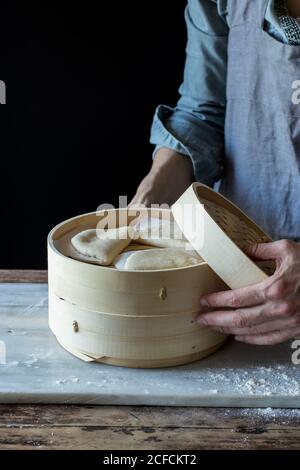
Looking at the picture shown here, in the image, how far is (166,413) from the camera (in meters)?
0.97

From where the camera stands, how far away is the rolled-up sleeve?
1.55 metres

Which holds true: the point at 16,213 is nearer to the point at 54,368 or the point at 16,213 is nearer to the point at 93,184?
the point at 93,184

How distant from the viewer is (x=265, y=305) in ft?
3.38

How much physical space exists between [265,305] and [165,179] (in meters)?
0.55

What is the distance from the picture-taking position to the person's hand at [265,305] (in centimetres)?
101

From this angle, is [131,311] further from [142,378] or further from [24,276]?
[24,276]

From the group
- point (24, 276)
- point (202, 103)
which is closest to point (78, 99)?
point (202, 103)

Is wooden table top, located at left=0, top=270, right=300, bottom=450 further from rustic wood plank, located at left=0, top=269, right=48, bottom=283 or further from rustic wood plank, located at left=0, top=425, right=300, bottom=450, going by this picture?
rustic wood plank, located at left=0, top=269, right=48, bottom=283

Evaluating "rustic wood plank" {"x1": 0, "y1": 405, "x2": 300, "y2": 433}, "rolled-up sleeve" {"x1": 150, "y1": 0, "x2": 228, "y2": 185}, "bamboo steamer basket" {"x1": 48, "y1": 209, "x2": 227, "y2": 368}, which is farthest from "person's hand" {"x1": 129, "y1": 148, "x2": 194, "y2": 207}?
A: "rustic wood plank" {"x1": 0, "y1": 405, "x2": 300, "y2": 433}

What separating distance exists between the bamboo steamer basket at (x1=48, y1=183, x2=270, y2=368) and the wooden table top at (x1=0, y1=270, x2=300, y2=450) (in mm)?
111

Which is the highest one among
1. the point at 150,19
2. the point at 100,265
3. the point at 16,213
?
the point at 150,19
